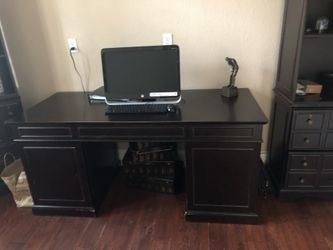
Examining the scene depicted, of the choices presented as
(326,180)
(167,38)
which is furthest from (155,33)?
(326,180)

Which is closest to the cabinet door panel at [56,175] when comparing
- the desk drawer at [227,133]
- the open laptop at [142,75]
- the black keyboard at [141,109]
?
the black keyboard at [141,109]

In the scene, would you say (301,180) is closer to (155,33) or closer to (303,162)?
(303,162)

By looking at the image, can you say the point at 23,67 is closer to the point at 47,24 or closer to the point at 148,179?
the point at 47,24

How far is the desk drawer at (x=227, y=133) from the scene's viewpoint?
5.18 feet

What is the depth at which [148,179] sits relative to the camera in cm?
220

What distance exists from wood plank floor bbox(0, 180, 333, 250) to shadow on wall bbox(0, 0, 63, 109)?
100 centimetres

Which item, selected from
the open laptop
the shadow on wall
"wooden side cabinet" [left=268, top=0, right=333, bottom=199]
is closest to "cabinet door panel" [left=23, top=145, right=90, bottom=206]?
the open laptop

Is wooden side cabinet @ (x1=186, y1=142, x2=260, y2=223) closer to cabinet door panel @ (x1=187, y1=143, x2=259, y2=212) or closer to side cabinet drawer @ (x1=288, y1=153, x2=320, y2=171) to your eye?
cabinet door panel @ (x1=187, y1=143, x2=259, y2=212)

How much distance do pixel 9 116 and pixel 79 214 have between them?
95 centimetres

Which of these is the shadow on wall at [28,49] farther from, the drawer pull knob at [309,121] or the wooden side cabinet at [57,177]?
→ the drawer pull knob at [309,121]

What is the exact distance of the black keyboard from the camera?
5.69 feet

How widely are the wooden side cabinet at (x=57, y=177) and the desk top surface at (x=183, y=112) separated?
0.19 m

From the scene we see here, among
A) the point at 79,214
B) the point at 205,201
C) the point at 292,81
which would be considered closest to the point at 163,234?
the point at 205,201

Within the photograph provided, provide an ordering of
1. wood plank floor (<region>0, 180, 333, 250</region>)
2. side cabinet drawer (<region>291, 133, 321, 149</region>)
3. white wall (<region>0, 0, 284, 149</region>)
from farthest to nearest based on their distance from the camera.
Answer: white wall (<region>0, 0, 284, 149</region>) < side cabinet drawer (<region>291, 133, 321, 149</region>) < wood plank floor (<region>0, 180, 333, 250</region>)
